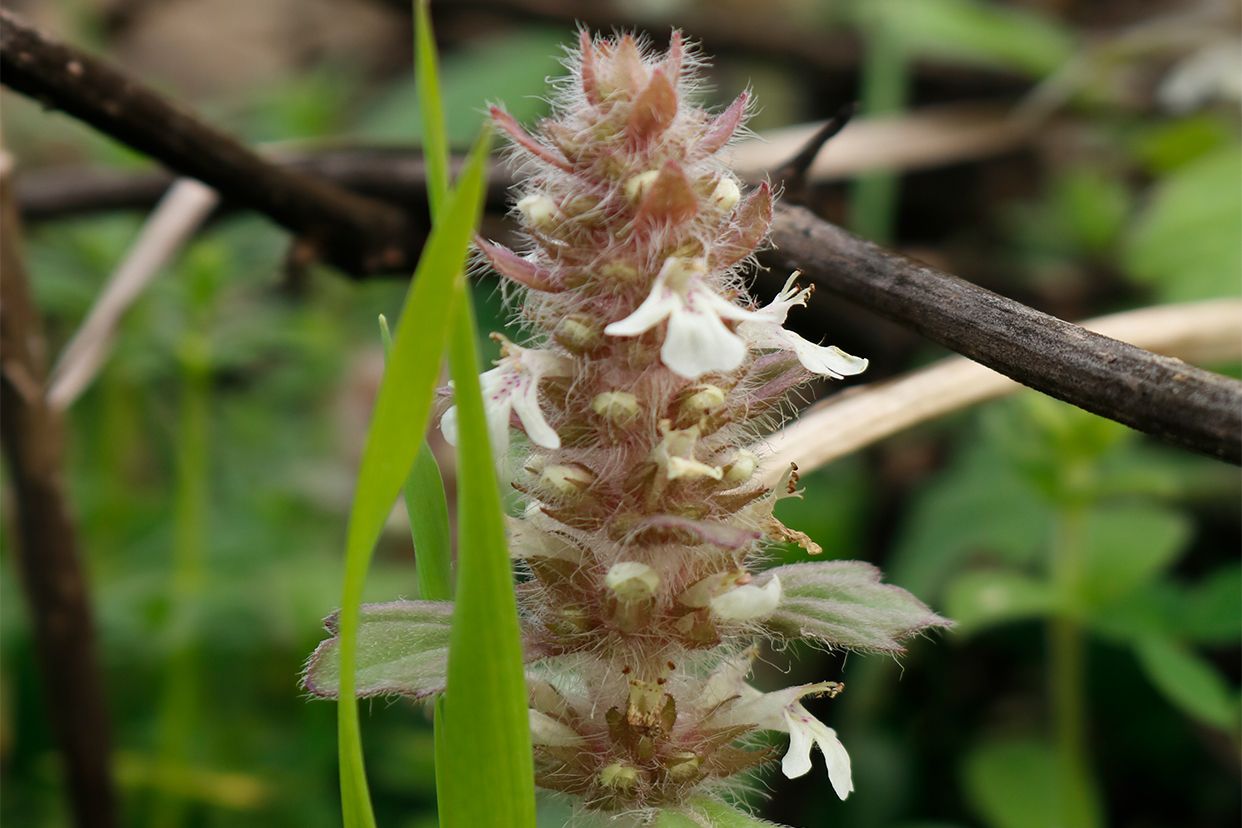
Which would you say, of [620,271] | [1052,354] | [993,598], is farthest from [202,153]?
[993,598]

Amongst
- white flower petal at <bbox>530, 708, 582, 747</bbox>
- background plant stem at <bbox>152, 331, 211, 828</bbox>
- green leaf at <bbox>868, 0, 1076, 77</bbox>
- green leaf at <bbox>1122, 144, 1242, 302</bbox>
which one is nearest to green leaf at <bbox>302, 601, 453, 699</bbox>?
white flower petal at <bbox>530, 708, 582, 747</bbox>

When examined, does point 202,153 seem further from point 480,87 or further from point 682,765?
point 480,87

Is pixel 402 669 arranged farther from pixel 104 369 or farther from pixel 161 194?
pixel 104 369

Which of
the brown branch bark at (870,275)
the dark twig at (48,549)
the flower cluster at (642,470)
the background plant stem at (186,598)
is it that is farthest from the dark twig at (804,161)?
the background plant stem at (186,598)

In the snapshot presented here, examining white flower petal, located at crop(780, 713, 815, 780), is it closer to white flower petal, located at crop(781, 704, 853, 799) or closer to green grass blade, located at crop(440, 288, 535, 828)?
white flower petal, located at crop(781, 704, 853, 799)

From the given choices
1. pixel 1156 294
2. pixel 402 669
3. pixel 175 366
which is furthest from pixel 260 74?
pixel 402 669
